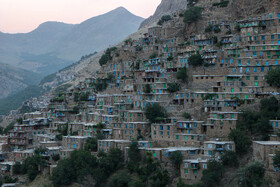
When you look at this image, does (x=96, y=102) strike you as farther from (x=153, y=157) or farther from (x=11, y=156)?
(x=153, y=157)

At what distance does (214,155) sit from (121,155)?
11.1m

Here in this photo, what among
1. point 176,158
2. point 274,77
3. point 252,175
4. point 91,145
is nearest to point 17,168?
point 91,145

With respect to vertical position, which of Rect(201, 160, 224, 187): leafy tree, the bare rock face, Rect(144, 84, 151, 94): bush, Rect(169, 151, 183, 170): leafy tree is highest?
the bare rock face

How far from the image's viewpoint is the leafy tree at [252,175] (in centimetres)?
3572

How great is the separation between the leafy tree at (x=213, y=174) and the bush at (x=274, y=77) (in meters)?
→ 10.7

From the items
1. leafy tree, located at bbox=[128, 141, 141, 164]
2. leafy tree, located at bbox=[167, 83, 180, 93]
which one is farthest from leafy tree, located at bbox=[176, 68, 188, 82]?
leafy tree, located at bbox=[128, 141, 141, 164]

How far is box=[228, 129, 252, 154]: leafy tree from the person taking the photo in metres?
39.6

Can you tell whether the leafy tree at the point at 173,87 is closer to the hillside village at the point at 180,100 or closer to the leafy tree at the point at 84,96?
the hillside village at the point at 180,100

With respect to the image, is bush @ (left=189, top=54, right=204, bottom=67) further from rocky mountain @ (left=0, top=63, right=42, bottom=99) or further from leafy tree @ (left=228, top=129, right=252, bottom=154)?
rocky mountain @ (left=0, top=63, right=42, bottom=99)

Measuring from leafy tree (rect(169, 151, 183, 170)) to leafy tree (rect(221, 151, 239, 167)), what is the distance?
3796 millimetres

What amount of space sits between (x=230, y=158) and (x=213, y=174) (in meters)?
2.19

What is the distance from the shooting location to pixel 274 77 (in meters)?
43.7

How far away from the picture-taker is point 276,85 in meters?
43.8

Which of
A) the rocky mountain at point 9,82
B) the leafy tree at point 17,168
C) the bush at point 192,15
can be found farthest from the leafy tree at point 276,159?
the rocky mountain at point 9,82
